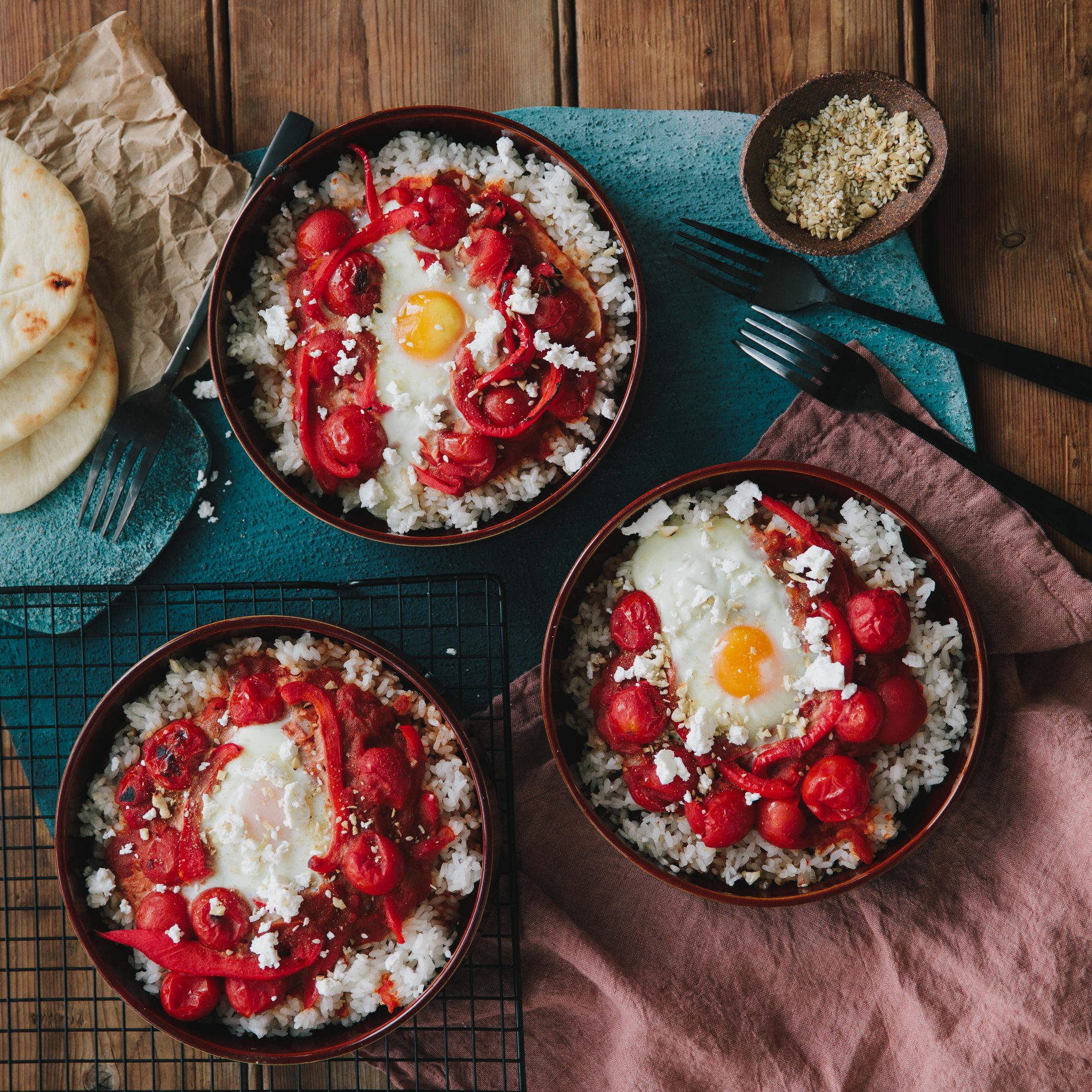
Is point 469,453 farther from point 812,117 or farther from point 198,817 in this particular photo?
point 812,117

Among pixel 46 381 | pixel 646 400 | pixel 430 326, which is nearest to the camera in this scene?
pixel 430 326

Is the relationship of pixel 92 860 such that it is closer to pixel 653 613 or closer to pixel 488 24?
pixel 653 613

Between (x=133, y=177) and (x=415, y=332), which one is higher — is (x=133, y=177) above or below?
above

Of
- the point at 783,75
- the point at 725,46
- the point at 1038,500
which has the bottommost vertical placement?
the point at 1038,500

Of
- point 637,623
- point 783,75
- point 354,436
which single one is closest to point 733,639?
point 637,623

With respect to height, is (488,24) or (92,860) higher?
(488,24)

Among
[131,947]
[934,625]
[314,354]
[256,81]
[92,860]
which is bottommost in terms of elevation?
[131,947]

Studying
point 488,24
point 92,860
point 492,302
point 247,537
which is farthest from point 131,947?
point 488,24
